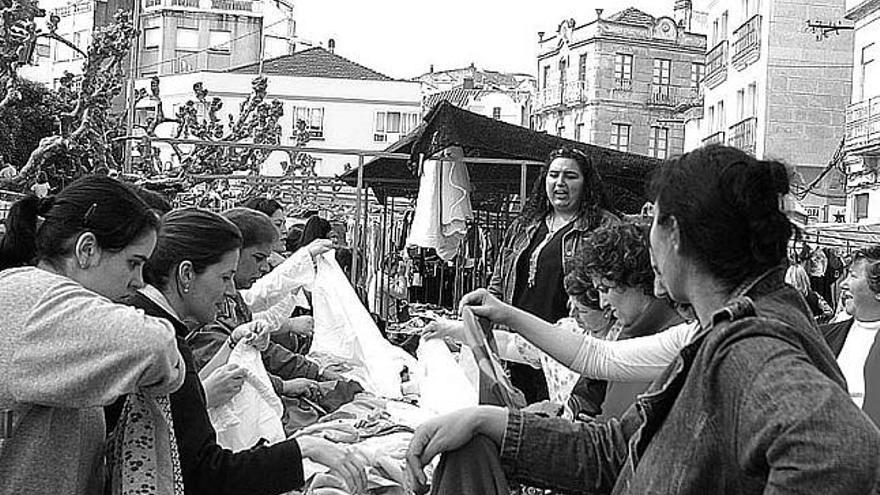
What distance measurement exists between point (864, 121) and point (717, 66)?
41.8 ft

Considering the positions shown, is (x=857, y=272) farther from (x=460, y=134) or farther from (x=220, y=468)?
(x=220, y=468)

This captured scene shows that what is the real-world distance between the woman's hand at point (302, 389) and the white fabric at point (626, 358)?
6.59 ft

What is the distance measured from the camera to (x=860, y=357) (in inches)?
230

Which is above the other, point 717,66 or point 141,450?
point 717,66

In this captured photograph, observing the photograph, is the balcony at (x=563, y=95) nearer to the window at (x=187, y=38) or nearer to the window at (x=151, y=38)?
the window at (x=187, y=38)

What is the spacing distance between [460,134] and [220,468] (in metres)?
5.15

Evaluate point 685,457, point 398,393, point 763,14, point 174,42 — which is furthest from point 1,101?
point 174,42

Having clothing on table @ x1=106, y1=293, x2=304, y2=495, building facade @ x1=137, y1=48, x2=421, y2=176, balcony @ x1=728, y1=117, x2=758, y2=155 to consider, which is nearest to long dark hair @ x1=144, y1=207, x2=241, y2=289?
clothing on table @ x1=106, y1=293, x2=304, y2=495

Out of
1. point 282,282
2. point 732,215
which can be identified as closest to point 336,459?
point 732,215

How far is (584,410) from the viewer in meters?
3.88

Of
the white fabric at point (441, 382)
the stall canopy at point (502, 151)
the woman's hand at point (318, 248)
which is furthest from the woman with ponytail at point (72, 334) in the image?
the stall canopy at point (502, 151)

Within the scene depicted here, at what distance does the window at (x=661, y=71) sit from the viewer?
5584cm

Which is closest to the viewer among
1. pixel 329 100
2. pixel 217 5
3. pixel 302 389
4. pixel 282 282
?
pixel 302 389

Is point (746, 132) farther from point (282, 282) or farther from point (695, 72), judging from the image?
point (282, 282)
